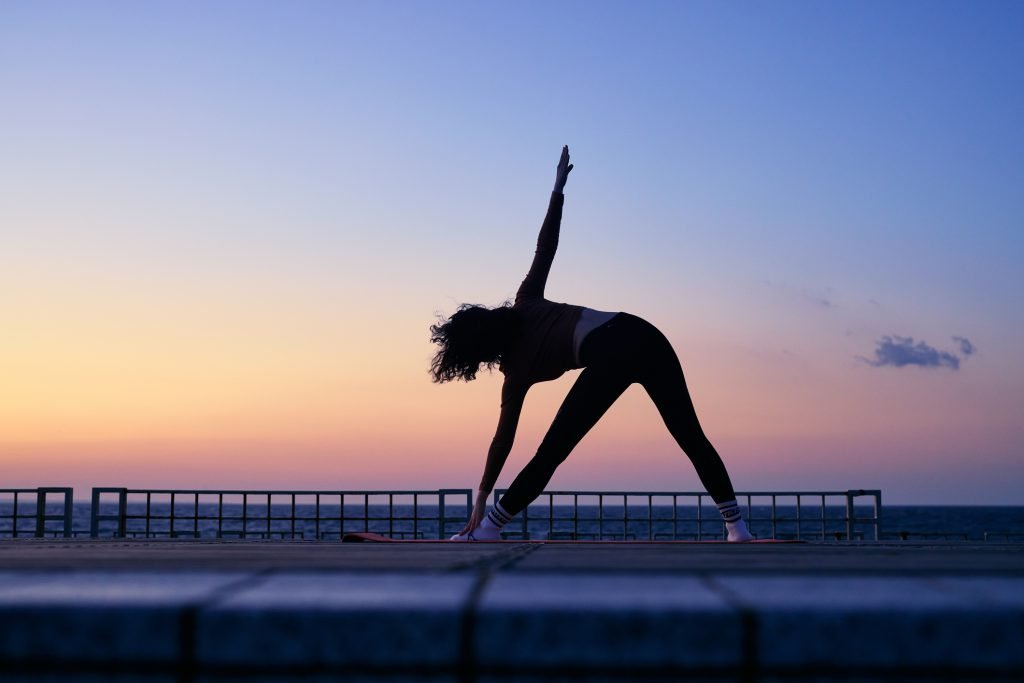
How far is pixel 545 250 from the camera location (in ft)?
22.5

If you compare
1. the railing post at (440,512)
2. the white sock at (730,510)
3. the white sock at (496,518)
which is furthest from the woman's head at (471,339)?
the railing post at (440,512)

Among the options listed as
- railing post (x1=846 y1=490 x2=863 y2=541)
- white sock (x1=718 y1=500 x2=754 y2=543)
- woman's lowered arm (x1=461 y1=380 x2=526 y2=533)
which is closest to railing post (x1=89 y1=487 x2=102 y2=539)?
woman's lowered arm (x1=461 y1=380 x2=526 y2=533)

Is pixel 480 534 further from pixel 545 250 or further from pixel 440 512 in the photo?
pixel 440 512

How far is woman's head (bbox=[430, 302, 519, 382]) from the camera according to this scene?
6.32 metres

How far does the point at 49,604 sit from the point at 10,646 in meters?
0.09

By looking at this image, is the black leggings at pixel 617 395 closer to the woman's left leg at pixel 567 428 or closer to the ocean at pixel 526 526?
the woman's left leg at pixel 567 428

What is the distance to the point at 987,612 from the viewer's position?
1.67m

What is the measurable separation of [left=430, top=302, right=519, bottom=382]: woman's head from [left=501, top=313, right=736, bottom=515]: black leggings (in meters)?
0.51

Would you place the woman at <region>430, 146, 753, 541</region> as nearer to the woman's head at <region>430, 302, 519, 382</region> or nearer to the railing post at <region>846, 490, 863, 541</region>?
the woman's head at <region>430, 302, 519, 382</region>

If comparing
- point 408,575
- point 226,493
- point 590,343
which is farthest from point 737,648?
point 226,493

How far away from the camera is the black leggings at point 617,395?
5984 millimetres

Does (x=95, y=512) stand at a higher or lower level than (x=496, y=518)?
lower

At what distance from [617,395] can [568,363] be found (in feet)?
1.22

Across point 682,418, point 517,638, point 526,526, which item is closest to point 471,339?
point 682,418
